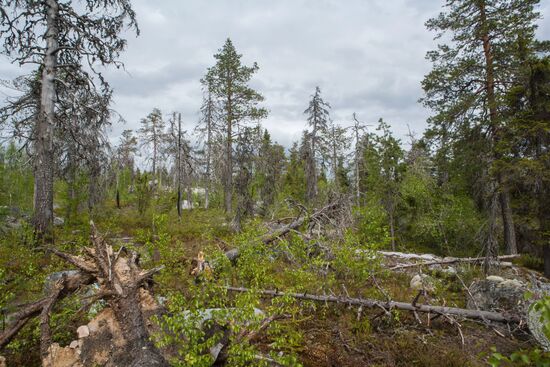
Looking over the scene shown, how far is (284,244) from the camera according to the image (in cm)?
684

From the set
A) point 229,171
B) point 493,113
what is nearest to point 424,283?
point 493,113

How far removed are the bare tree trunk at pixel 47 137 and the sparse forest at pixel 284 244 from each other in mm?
46

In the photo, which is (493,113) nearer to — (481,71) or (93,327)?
(481,71)

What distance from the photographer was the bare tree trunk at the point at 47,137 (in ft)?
28.4

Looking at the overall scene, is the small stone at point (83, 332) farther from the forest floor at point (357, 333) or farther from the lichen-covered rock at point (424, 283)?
the lichen-covered rock at point (424, 283)

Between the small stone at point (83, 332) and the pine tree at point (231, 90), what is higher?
the pine tree at point (231, 90)

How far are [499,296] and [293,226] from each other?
4.78m

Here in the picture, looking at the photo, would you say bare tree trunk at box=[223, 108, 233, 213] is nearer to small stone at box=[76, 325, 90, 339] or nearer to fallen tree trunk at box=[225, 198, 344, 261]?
fallen tree trunk at box=[225, 198, 344, 261]

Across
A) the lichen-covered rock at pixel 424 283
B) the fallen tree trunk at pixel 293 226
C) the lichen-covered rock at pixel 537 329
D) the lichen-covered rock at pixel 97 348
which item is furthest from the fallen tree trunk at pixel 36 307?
the lichen-covered rock at pixel 424 283

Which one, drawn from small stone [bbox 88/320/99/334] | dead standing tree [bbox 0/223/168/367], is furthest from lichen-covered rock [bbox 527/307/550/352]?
small stone [bbox 88/320/99/334]

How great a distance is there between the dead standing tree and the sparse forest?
24 millimetres

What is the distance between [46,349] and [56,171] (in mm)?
10827

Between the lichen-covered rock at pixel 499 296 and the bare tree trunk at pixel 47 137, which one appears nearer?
the lichen-covered rock at pixel 499 296

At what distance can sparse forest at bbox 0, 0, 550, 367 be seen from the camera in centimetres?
380
